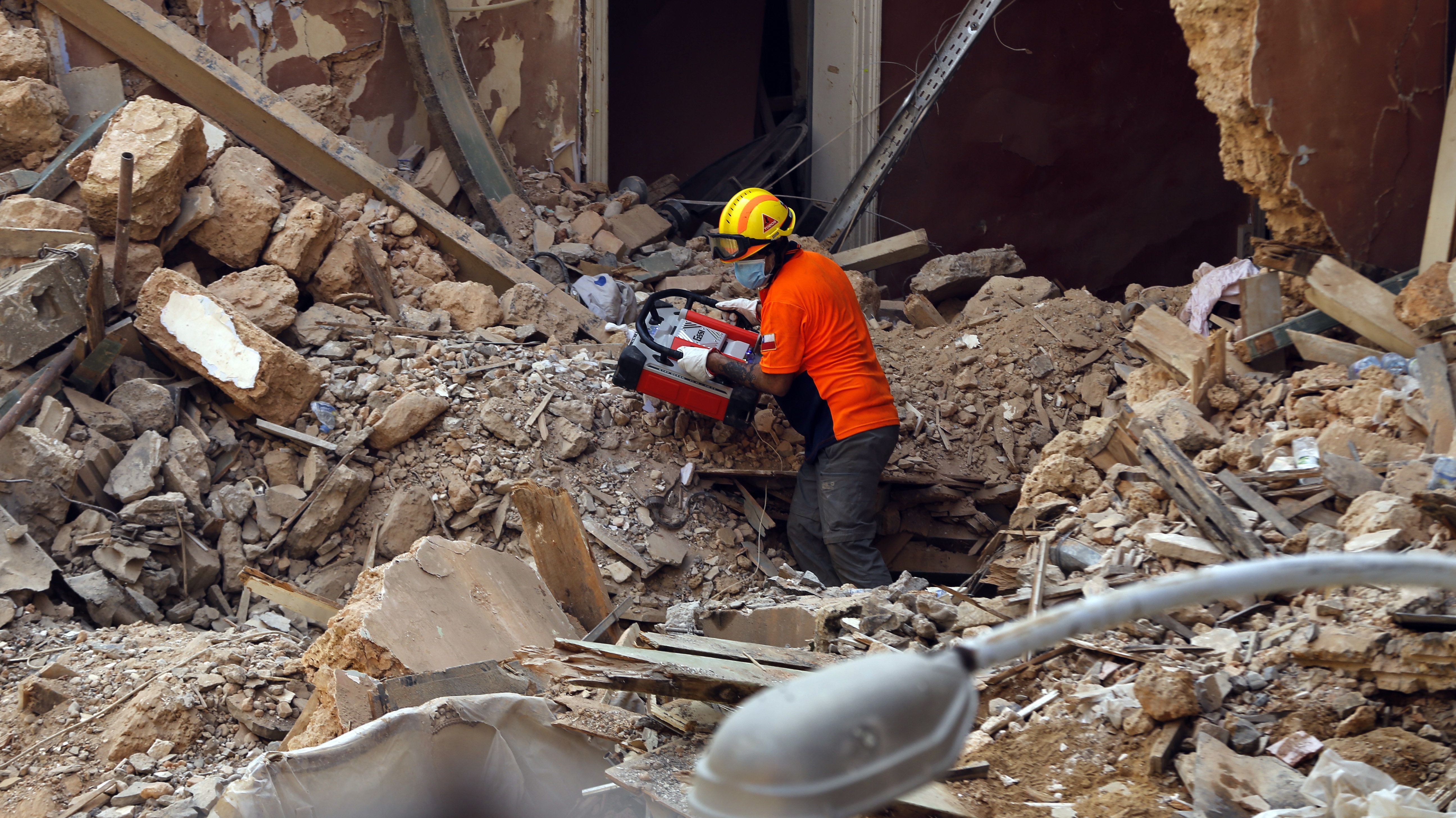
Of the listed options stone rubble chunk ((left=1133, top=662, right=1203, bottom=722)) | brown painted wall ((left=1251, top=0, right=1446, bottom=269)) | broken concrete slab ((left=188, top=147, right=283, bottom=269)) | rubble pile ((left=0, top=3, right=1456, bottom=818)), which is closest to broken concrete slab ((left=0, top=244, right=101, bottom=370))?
rubble pile ((left=0, top=3, right=1456, bottom=818))

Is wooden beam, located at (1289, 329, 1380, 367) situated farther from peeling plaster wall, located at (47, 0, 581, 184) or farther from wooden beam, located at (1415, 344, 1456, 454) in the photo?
peeling plaster wall, located at (47, 0, 581, 184)

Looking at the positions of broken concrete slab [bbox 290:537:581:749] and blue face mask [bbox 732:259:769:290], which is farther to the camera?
blue face mask [bbox 732:259:769:290]

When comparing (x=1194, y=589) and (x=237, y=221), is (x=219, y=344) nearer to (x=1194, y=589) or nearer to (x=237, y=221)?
(x=237, y=221)

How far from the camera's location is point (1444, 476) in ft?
10.1

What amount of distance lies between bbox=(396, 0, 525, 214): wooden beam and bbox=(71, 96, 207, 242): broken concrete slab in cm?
193

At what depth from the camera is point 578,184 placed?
829cm

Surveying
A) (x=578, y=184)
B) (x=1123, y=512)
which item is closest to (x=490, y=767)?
(x=1123, y=512)

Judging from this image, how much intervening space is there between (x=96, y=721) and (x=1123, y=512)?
370 cm

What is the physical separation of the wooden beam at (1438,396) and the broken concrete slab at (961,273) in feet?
11.7

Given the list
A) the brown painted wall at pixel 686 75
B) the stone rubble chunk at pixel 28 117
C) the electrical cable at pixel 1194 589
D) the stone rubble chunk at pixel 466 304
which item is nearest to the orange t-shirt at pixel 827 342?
the stone rubble chunk at pixel 466 304

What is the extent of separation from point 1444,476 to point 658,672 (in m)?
2.56

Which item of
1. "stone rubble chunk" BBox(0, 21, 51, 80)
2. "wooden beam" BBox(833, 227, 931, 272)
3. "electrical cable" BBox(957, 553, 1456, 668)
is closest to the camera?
"electrical cable" BBox(957, 553, 1456, 668)

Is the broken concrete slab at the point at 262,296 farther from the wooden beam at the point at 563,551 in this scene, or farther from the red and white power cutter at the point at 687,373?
the wooden beam at the point at 563,551

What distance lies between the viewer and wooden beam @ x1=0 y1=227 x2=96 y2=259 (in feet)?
16.1
